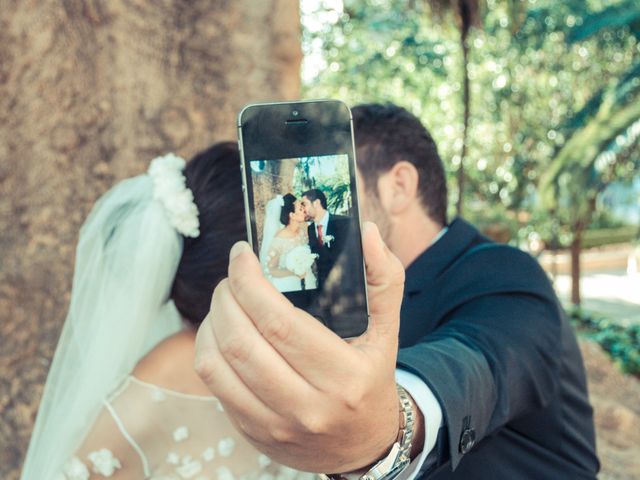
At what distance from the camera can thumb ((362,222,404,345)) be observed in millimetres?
890

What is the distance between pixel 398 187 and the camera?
2.44 m

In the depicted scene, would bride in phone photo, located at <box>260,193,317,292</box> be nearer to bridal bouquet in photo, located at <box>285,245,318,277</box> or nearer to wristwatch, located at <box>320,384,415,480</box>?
bridal bouquet in photo, located at <box>285,245,318,277</box>

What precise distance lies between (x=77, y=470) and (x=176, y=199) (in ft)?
2.56

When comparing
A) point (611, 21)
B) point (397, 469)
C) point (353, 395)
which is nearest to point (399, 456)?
point (397, 469)

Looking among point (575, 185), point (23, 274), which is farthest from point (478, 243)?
point (575, 185)

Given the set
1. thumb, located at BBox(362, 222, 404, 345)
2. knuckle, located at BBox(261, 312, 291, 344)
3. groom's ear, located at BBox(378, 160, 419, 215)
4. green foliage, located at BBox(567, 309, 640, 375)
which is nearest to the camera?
knuckle, located at BBox(261, 312, 291, 344)

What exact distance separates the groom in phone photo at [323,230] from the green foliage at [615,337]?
23.8ft

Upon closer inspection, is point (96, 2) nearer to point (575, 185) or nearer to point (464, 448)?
point (464, 448)

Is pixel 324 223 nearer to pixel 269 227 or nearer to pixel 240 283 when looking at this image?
pixel 269 227

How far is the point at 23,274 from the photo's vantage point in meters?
2.67

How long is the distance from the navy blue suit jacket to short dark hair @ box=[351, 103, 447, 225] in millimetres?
471

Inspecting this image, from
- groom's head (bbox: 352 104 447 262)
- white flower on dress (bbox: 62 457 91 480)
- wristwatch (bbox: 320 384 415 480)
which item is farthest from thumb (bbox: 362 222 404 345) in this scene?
groom's head (bbox: 352 104 447 262)

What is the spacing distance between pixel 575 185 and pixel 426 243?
701cm

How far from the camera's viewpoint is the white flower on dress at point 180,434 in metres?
1.91
